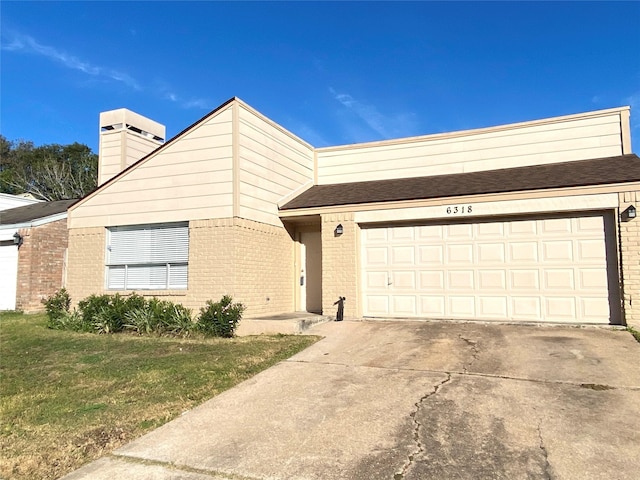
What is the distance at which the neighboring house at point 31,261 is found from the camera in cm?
1602

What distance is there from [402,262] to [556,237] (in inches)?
142

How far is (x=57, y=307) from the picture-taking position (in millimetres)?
13008

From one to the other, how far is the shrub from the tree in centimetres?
2846

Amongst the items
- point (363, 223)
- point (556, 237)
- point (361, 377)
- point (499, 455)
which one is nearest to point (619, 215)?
point (556, 237)

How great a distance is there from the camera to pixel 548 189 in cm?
1072

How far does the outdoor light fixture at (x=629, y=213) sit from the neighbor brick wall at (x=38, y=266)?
56.0 ft

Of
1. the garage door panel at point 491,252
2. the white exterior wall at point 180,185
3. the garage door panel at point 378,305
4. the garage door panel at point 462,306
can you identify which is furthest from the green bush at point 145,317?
the garage door panel at point 491,252

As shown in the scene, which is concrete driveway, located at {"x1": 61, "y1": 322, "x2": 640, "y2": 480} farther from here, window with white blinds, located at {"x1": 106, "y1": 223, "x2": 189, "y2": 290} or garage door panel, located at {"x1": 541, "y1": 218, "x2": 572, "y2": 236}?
window with white blinds, located at {"x1": 106, "y1": 223, "x2": 189, "y2": 290}

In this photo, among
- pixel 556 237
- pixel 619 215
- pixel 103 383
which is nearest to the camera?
pixel 103 383

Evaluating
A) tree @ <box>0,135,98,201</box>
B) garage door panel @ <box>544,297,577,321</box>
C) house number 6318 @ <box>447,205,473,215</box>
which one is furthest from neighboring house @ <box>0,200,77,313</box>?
tree @ <box>0,135,98,201</box>

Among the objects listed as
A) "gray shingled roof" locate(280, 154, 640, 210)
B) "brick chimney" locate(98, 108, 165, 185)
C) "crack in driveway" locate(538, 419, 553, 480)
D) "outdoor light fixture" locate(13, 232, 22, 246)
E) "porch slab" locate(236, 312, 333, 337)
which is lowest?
"crack in driveway" locate(538, 419, 553, 480)

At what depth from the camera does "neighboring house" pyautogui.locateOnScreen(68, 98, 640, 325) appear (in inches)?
419

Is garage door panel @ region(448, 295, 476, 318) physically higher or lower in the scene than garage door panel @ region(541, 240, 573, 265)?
lower

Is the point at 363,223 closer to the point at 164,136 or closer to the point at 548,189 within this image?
the point at 548,189
